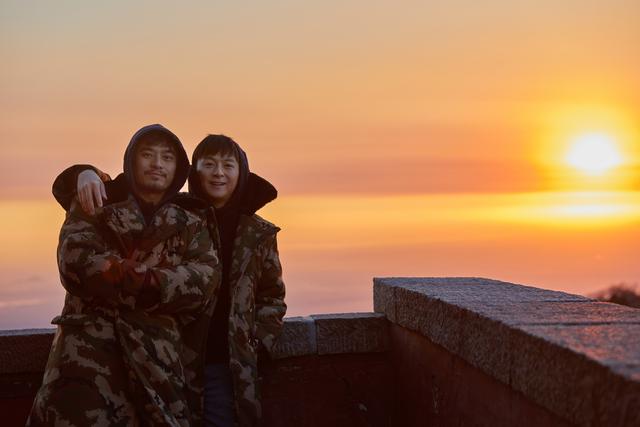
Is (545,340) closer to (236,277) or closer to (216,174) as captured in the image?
(236,277)

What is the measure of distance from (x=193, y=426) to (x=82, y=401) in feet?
2.07

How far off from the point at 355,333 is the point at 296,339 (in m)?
0.40

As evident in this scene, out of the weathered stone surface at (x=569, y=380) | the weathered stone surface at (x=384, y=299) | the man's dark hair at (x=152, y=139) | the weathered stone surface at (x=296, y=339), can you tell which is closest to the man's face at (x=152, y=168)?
the man's dark hair at (x=152, y=139)

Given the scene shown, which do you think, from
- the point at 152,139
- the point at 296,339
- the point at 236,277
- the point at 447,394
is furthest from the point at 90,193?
the point at 447,394

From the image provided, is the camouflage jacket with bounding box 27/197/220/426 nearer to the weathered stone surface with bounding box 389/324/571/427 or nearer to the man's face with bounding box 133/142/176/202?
the man's face with bounding box 133/142/176/202

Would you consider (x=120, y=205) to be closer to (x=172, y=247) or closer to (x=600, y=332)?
(x=172, y=247)

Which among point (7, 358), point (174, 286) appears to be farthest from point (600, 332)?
point (7, 358)

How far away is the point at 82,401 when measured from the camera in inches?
157

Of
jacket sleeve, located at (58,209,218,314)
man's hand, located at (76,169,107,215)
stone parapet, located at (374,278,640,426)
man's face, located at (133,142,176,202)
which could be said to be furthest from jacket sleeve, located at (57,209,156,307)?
stone parapet, located at (374,278,640,426)

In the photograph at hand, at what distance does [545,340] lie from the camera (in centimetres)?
298

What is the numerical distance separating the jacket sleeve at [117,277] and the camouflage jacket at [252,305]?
1.33 feet

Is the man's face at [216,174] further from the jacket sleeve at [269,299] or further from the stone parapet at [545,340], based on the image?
the stone parapet at [545,340]

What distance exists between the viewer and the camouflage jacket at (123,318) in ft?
13.1

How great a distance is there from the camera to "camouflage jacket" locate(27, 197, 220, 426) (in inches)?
157
